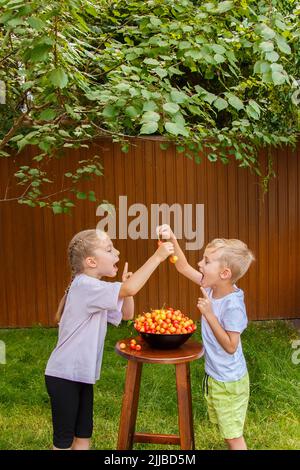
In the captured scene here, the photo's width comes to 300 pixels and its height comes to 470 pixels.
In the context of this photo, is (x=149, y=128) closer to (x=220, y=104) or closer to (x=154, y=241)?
(x=220, y=104)

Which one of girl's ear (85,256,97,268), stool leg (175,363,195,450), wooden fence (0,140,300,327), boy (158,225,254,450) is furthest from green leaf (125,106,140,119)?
wooden fence (0,140,300,327)

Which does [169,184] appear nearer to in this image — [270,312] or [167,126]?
[270,312]

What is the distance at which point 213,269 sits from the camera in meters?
2.52

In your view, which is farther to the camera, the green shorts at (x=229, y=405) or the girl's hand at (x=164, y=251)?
the green shorts at (x=229, y=405)

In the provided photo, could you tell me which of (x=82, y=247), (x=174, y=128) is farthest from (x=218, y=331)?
(x=174, y=128)

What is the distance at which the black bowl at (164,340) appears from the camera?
95.3 inches

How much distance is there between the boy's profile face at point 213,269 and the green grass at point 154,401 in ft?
3.55

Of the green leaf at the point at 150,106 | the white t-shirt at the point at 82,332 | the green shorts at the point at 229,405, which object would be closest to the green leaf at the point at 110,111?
the green leaf at the point at 150,106

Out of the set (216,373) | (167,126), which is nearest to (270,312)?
(216,373)

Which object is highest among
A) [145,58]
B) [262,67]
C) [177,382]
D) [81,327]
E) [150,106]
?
[145,58]

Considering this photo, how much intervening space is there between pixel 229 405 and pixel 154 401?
1.31 metres

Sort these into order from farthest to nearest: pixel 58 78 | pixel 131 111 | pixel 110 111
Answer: pixel 110 111
pixel 131 111
pixel 58 78

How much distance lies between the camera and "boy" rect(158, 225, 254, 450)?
2.45m

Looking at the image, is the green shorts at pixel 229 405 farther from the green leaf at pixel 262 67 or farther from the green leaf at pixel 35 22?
the green leaf at pixel 35 22
